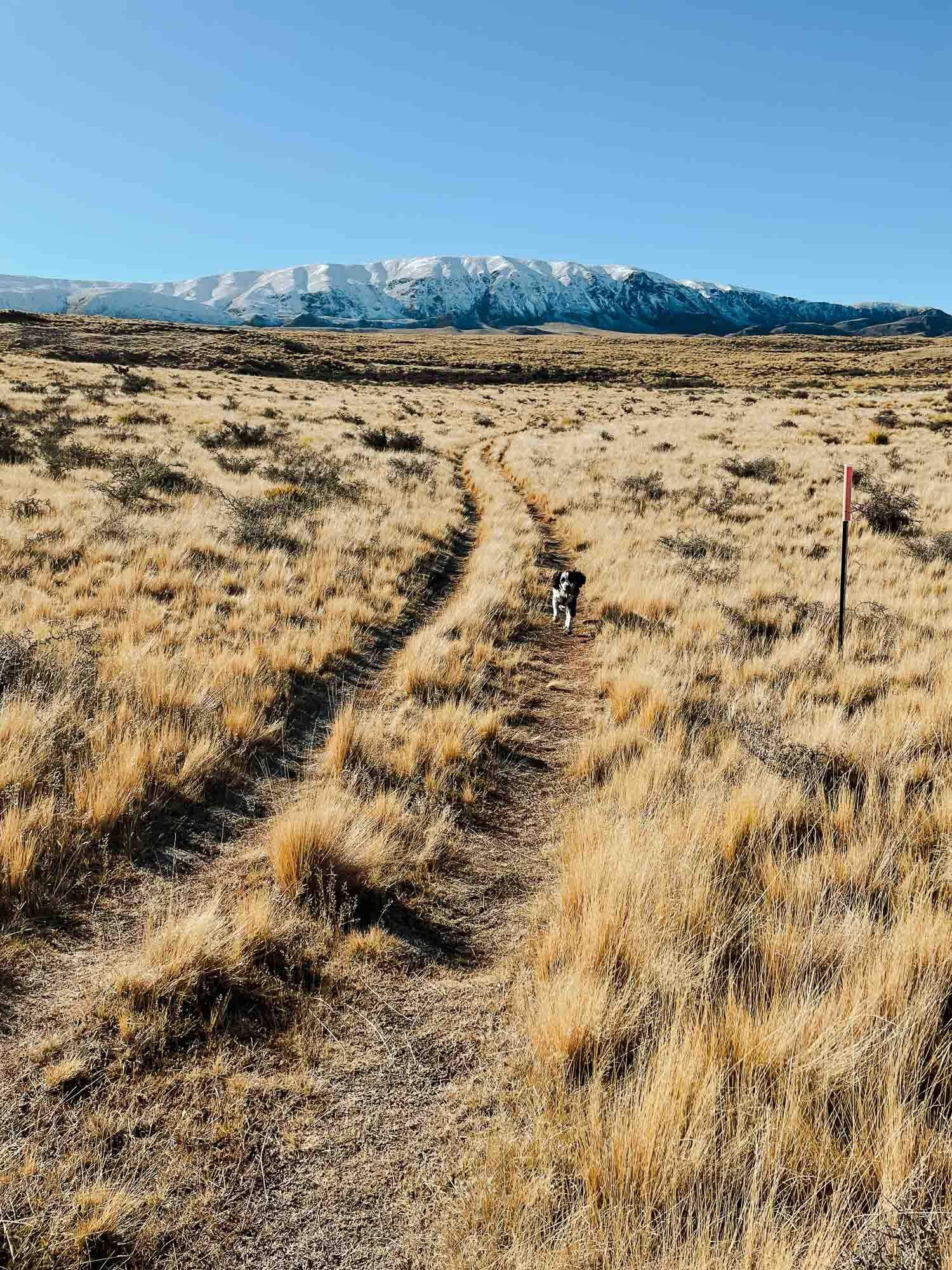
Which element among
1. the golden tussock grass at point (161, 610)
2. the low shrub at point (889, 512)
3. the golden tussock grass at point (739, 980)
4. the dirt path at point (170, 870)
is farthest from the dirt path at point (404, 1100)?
the low shrub at point (889, 512)

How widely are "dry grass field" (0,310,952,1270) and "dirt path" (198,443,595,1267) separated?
0.01 m

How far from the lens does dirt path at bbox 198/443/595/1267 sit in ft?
6.59

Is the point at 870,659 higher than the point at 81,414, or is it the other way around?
the point at 81,414

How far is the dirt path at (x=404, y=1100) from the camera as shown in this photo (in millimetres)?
2008

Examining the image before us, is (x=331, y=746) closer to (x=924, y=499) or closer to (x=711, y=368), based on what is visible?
(x=924, y=499)

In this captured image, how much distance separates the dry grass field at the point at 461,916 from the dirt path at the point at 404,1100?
1cm

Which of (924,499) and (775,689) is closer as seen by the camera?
(775,689)

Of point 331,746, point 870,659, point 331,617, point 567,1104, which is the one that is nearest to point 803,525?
point 870,659

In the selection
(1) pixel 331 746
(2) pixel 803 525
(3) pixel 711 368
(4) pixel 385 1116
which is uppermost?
(3) pixel 711 368

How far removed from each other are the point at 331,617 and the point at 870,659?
21.1ft

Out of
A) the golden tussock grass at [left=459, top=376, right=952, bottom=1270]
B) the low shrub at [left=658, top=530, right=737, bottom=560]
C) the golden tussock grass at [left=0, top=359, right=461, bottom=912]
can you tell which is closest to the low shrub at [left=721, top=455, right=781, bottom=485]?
the low shrub at [left=658, top=530, right=737, bottom=560]

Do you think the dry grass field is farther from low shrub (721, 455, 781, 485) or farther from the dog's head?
low shrub (721, 455, 781, 485)

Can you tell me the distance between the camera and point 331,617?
26.4 ft

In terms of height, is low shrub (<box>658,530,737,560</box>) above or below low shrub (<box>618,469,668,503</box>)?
below
